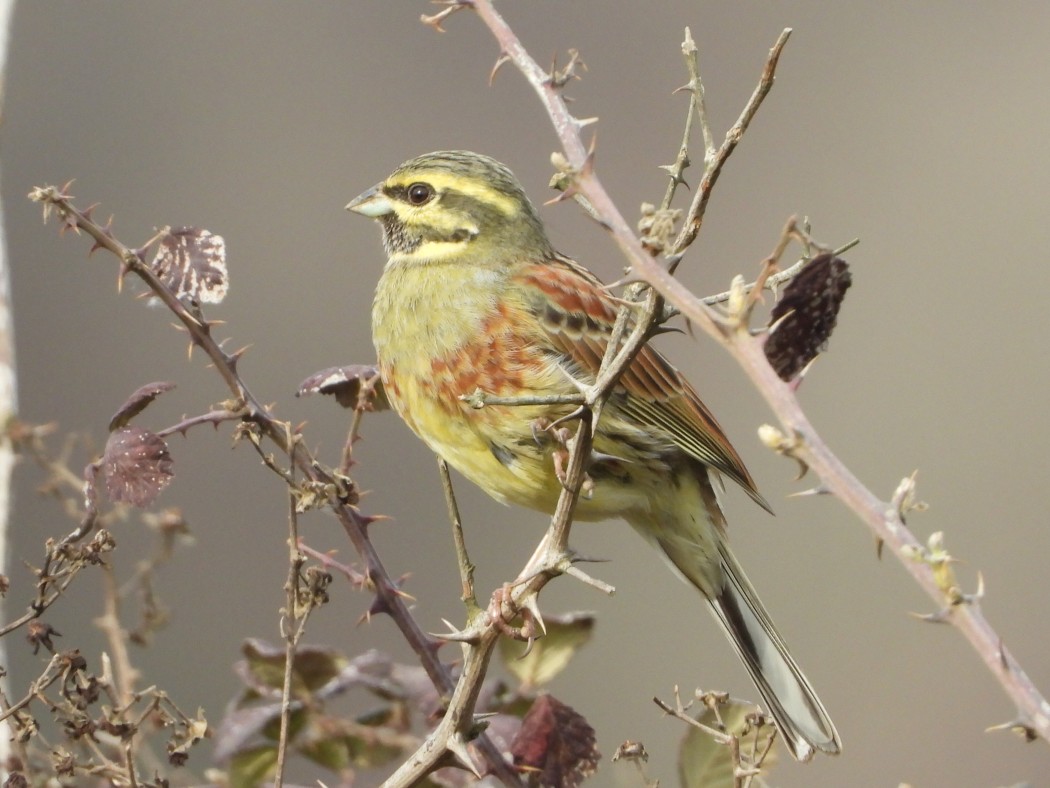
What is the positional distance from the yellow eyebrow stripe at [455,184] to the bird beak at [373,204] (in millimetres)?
55

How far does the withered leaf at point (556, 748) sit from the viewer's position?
6.11 feet

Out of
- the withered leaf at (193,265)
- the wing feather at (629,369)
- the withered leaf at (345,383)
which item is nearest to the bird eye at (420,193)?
the wing feather at (629,369)

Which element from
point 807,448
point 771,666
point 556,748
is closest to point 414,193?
point 771,666

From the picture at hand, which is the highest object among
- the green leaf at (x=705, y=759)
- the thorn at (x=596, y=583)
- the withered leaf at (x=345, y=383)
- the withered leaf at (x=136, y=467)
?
the withered leaf at (x=345, y=383)

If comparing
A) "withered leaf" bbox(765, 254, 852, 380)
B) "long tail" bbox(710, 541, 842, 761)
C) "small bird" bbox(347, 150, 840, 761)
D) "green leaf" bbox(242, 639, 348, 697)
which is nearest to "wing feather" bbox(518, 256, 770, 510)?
"small bird" bbox(347, 150, 840, 761)

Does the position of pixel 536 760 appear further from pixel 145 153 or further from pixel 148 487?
pixel 145 153

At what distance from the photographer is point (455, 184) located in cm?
317

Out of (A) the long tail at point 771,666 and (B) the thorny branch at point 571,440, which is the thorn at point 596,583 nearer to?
(B) the thorny branch at point 571,440

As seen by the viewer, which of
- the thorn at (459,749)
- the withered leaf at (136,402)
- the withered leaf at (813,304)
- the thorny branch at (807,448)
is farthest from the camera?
the withered leaf at (136,402)

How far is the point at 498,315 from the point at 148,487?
4.03 ft

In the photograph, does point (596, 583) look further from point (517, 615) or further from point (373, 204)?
point (373, 204)

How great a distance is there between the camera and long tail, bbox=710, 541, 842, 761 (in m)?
2.63

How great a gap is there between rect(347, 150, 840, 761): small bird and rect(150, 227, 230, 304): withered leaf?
82cm

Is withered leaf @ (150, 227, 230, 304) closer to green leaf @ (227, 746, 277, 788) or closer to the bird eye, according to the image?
green leaf @ (227, 746, 277, 788)
